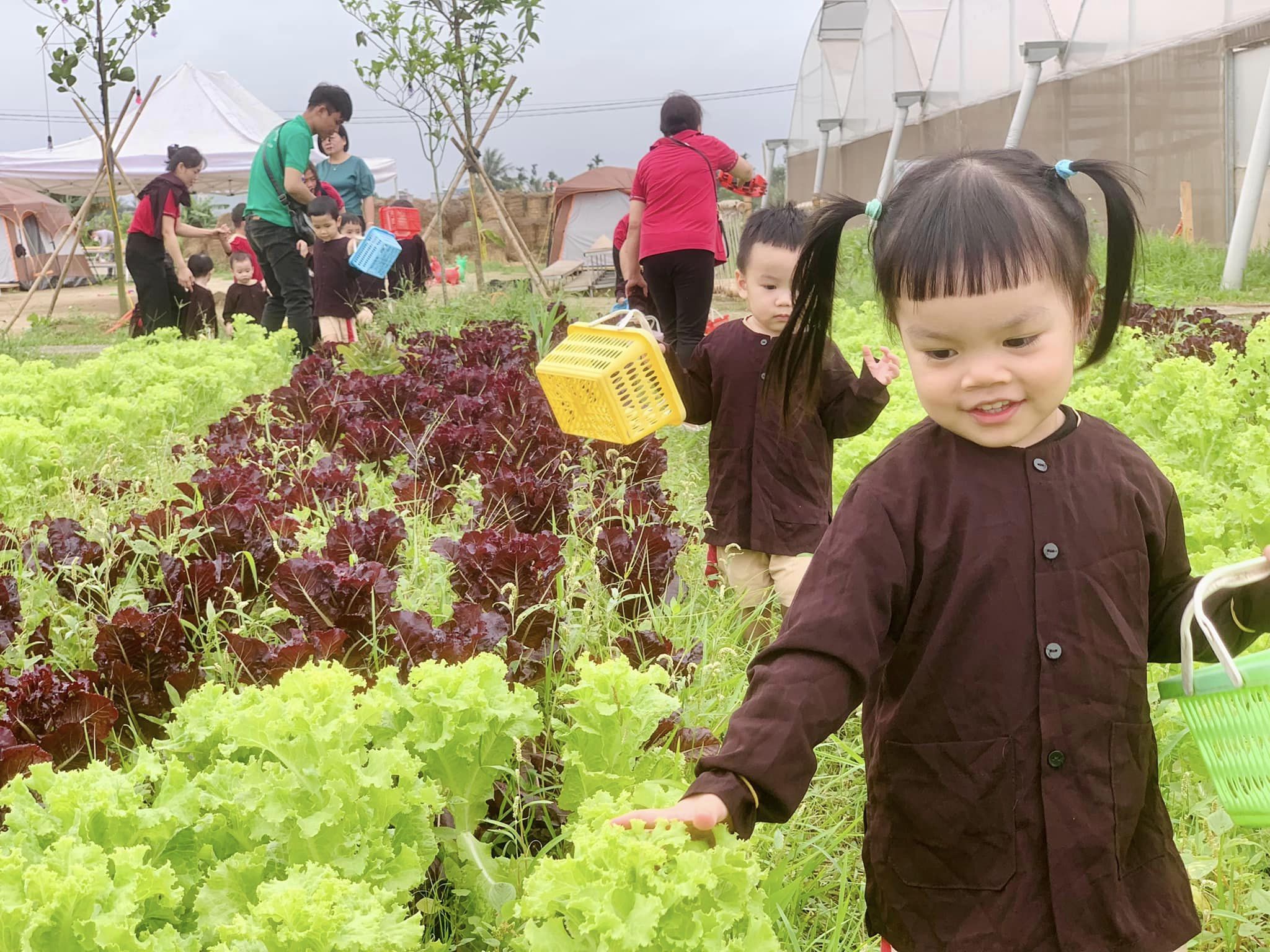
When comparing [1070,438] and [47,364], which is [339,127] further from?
[1070,438]

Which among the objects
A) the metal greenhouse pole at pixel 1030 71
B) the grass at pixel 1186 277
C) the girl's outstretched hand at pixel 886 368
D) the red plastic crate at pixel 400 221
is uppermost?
the metal greenhouse pole at pixel 1030 71

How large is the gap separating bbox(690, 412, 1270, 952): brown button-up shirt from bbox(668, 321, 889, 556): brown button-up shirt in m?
1.90

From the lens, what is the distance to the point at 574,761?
2240 mm

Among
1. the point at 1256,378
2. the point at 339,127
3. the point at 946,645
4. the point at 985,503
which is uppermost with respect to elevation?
the point at 339,127

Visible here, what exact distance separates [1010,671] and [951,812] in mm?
218

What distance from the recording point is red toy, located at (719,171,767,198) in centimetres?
700

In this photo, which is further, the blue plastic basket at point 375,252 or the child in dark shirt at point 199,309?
the child in dark shirt at point 199,309

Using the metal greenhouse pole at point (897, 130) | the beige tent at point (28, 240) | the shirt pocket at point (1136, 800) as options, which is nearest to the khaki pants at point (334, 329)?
the shirt pocket at point (1136, 800)

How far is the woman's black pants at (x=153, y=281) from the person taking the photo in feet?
33.5

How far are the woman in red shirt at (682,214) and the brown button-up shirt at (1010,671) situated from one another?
514cm

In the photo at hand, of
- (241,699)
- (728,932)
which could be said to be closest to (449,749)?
(241,699)

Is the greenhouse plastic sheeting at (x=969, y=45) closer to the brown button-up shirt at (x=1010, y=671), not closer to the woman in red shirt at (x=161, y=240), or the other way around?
the woman in red shirt at (x=161, y=240)

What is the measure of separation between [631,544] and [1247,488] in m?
1.91

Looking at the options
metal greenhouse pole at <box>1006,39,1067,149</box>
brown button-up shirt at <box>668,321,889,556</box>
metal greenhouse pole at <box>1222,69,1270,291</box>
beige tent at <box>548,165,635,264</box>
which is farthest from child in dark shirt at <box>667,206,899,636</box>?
beige tent at <box>548,165,635,264</box>
